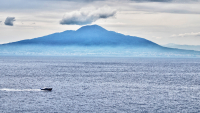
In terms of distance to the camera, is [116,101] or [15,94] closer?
[116,101]

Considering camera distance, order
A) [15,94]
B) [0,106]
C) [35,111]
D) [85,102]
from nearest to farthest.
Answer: [35,111], [0,106], [85,102], [15,94]

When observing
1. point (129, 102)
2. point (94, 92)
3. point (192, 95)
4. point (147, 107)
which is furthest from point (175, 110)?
point (94, 92)

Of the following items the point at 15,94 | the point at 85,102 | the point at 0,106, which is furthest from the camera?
the point at 15,94

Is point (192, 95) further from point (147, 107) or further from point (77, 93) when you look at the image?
point (77, 93)

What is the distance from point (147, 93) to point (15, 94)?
32.0m

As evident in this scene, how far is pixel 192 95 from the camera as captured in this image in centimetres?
7056

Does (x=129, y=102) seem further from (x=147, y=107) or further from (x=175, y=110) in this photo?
(x=175, y=110)

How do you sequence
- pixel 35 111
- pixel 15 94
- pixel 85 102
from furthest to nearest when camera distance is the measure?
pixel 15 94 → pixel 85 102 → pixel 35 111

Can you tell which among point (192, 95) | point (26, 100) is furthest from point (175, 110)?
point (26, 100)

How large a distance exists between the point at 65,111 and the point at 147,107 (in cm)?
1580

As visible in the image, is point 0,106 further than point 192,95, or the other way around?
point 192,95

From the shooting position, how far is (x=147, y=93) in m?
73.0

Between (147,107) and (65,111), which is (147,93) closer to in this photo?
(147,107)

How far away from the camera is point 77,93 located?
72.2 metres
